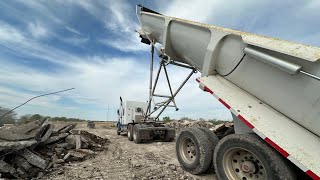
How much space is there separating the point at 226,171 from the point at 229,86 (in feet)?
5.12

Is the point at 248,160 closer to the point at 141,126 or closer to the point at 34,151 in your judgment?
the point at 34,151

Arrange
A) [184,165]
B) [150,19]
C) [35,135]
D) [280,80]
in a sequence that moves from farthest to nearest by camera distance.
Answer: [150,19], [35,135], [184,165], [280,80]

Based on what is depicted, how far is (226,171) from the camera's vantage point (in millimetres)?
4078

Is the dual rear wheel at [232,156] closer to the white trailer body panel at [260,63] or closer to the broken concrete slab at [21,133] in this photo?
the white trailer body panel at [260,63]

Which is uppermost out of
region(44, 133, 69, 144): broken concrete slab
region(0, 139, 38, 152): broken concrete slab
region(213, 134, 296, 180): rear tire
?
region(44, 133, 69, 144): broken concrete slab

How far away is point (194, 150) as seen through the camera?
5234mm

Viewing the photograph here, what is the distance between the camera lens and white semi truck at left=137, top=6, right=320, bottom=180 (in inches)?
132

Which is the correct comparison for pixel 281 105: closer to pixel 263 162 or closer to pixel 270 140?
pixel 270 140

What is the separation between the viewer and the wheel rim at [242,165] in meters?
3.76

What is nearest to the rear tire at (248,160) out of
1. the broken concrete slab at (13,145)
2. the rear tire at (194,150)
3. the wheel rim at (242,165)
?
the wheel rim at (242,165)

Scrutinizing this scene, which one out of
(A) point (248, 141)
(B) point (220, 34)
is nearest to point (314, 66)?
(A) point (248, 141)

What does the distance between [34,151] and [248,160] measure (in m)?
5.21

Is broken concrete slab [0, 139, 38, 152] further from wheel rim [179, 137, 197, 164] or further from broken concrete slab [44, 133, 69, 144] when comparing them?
wheel rim [179, 137, 197, 164]

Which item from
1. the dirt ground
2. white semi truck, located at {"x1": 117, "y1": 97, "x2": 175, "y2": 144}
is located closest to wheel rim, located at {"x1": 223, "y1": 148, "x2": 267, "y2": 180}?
the dirt ground
